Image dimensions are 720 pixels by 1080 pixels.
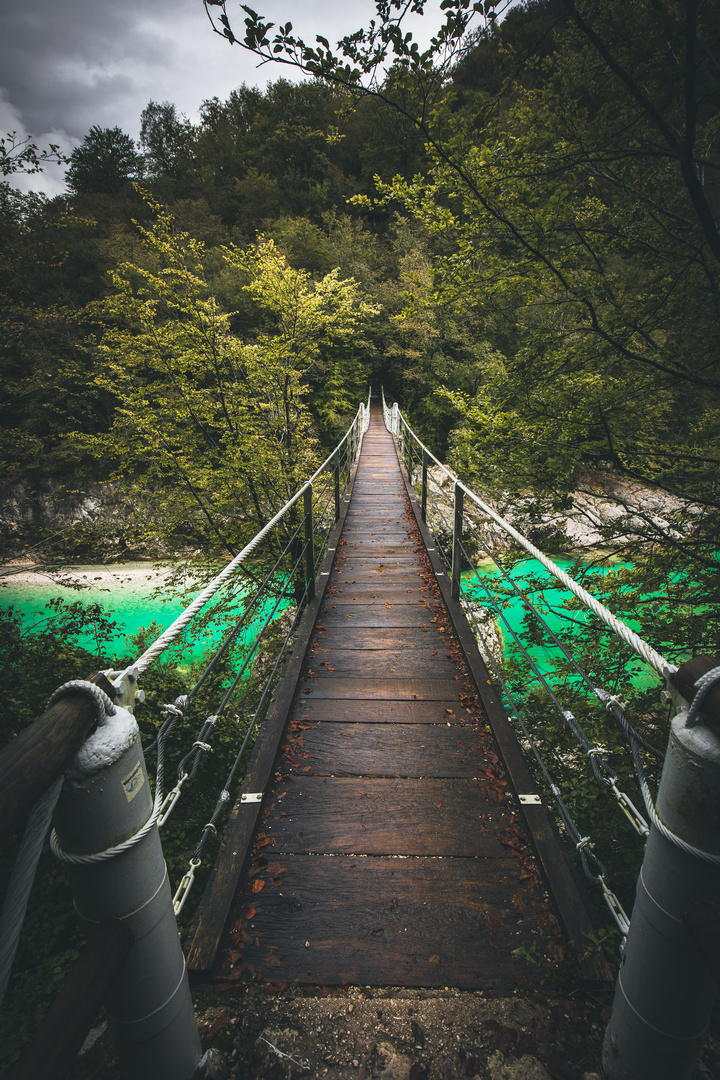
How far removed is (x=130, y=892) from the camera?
779 millimetres

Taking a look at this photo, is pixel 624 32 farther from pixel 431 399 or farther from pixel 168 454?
pixel 431 399

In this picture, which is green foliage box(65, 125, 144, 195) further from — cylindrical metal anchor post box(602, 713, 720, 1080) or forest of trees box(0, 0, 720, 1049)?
cylindrical metal anchor post box(602, 713, 720, 1080)

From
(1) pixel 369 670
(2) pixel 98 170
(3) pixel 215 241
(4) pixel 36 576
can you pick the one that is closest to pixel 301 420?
(1) pixel 369 670

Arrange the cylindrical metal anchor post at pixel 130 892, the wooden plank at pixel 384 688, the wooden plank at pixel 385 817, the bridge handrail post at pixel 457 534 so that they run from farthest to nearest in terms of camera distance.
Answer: the bridge handrail post at pixel 457 534, the wooden plank at pixel 384 688, the wooden plank at pixel 385 817, the cylindrical metal anchor post at pixel 130 892

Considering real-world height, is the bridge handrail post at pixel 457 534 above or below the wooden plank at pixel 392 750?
above

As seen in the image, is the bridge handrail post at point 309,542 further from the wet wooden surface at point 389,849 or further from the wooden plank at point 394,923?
the wooden plank at point 394,923

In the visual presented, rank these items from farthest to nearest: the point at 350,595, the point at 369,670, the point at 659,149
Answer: the point at 350,595 → the point at 369,670 → the point at 659,149

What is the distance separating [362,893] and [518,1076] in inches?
24.0

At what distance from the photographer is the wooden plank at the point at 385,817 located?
1712mm

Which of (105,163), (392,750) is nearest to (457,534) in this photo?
(392,750)

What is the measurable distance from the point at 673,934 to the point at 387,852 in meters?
1.14

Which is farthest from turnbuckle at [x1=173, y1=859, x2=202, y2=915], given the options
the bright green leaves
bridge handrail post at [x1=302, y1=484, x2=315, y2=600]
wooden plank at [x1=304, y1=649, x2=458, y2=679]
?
the bright green leaves

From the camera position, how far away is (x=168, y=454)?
22.1ft

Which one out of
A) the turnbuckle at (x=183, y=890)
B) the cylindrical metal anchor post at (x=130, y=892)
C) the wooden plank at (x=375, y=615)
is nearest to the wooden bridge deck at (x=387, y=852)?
the turnbuckle at (x=183, y=890)
